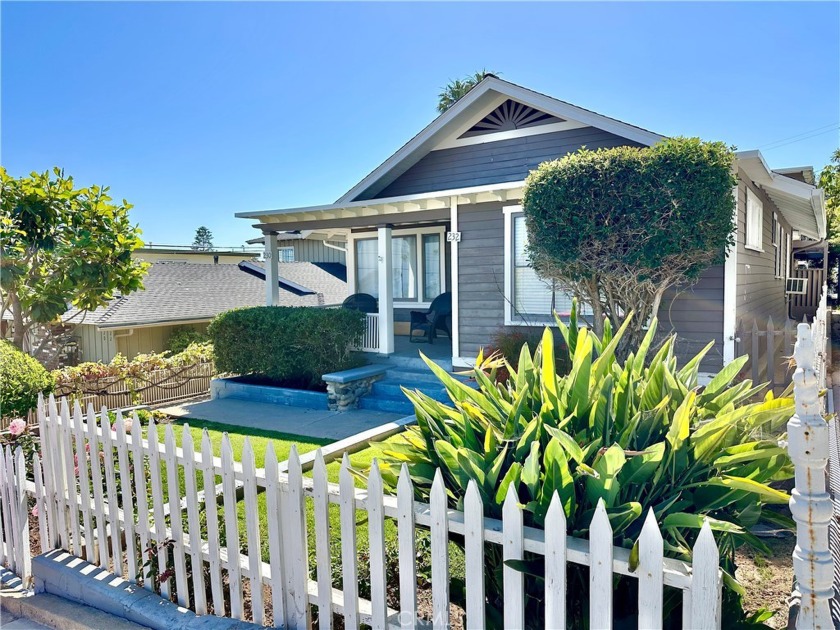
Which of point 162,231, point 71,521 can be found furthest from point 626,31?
Answer: point 162,231

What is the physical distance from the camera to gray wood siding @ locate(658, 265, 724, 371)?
7672 mm

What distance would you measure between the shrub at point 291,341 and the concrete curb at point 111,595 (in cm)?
605

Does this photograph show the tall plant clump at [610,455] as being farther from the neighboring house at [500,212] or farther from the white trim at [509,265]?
the white trim at [509,265]

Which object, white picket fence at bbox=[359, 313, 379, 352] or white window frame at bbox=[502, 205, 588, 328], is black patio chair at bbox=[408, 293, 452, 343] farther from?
white window frame at bbox=[502, 205, 588, 328]

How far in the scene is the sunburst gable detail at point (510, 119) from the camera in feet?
32.0

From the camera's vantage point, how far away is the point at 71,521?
3748 mm

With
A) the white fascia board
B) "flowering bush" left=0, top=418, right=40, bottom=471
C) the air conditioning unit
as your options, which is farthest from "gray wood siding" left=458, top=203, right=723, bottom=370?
the air conditioning unit

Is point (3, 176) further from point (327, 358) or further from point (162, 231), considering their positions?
point (162, 231)

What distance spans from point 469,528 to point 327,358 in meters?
7.91

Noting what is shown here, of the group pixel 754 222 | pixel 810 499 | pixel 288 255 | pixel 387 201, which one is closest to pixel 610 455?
pixel 810 499

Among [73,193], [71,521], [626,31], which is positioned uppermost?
[626,31]

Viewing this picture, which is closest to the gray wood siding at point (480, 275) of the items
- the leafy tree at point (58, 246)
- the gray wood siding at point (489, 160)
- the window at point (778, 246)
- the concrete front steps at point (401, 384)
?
the concrete front steps at point (401, 384)

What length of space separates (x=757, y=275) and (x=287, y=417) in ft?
30.6

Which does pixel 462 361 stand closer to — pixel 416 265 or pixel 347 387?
pixel 347 387
